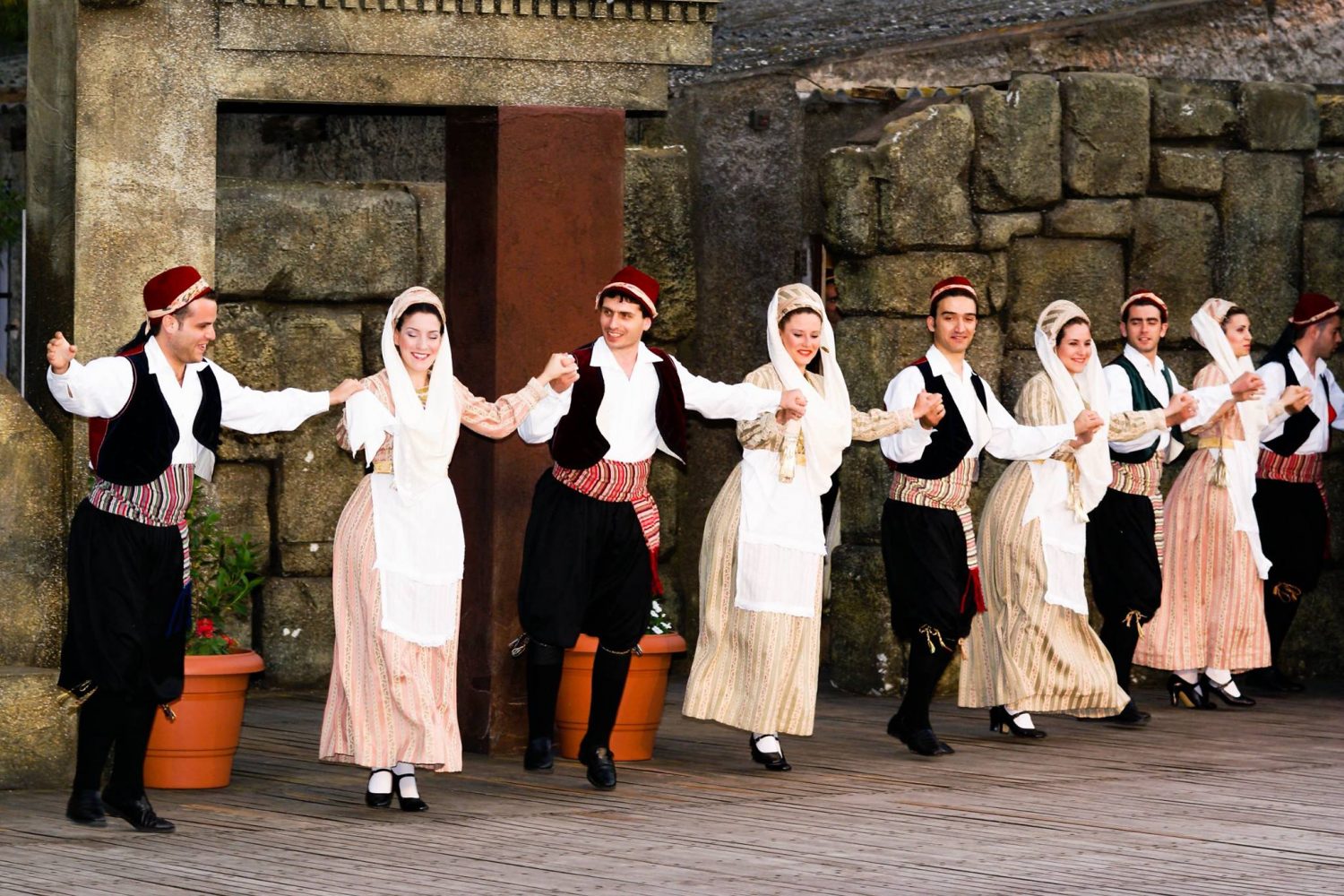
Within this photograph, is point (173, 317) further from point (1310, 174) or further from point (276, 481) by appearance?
point (1310, 174)

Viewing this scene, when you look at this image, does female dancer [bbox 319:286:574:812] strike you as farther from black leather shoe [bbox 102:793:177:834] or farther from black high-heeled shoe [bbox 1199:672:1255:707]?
black high-heeled shoe [bbox 1199:672:1255:707]

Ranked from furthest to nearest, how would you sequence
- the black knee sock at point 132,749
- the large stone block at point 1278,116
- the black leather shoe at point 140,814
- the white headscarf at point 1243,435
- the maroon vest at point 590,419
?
the large stone block at point 1278,116 < the white headscarf at point 1243,435 < the maroon vest at point 590,419 < the black knee sock at point 132,749 < the black leather shoe at point 140,814

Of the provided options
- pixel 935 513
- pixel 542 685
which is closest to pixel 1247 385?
pixel 935 513

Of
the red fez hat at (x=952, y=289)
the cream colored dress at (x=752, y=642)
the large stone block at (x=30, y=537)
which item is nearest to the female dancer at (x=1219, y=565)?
the red fez hat at (x=952, y=289)

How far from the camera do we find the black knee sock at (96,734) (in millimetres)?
7629

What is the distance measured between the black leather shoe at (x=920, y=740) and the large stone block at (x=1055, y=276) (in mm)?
2886

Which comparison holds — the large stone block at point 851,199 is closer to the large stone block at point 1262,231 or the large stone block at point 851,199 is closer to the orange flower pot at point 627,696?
the large stone block at point 1262,231

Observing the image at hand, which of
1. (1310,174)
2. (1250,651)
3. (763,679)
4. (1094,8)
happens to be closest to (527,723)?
(763,679)

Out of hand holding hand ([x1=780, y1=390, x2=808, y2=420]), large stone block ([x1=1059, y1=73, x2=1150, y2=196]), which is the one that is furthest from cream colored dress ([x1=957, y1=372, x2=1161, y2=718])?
large stone block ([x1=1059, y1=73, x2=1150, y2=196])

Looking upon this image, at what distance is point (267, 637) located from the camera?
1122 cm

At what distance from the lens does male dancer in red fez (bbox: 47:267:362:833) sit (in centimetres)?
757

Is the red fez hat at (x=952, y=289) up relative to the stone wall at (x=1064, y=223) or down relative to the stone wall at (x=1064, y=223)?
down

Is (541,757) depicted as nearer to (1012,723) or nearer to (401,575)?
(401,575)

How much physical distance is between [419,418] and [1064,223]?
4.73m
